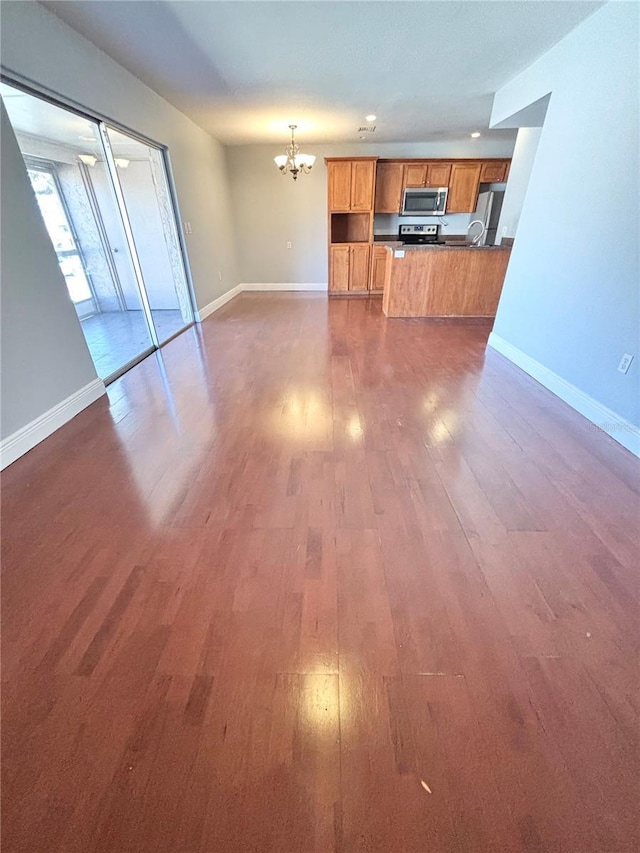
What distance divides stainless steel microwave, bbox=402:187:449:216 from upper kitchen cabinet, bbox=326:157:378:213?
718mm

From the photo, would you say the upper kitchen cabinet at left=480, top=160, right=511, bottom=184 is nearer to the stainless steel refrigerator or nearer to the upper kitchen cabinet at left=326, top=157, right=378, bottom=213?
the stainless steel refrigerator

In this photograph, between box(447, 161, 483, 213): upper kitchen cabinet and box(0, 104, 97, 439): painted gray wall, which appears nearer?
box(0, 104, 97, 439): painted gray wall

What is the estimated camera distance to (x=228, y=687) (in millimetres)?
1064

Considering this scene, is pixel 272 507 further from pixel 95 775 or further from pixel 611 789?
pixel 611 789

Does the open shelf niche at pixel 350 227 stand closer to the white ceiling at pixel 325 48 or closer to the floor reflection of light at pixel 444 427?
the white ceiling at pixel 325 48

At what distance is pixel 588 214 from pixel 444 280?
238cm

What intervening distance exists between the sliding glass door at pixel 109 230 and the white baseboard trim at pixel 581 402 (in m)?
3.80

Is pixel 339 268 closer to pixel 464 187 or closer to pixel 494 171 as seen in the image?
pixel 464 187

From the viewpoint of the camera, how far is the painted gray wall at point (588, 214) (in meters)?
2.18

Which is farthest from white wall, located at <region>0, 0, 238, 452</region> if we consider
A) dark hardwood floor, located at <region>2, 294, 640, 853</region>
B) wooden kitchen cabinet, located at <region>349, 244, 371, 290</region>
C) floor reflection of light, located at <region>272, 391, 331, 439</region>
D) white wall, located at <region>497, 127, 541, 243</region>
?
white wall, located at <region>497, 127, 541, 243</region>

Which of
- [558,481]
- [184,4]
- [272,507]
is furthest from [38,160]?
[558,481]

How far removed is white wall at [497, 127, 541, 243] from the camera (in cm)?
443

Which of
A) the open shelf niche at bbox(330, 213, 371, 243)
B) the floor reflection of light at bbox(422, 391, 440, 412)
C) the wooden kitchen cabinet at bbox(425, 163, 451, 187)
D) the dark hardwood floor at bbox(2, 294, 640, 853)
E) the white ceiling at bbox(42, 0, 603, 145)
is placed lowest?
the floor reflection of light at bbox(422, 391, 440, 412)

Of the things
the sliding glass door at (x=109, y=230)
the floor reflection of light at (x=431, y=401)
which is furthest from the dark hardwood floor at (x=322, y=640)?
the sliding glass door at (x=109, y=230)
